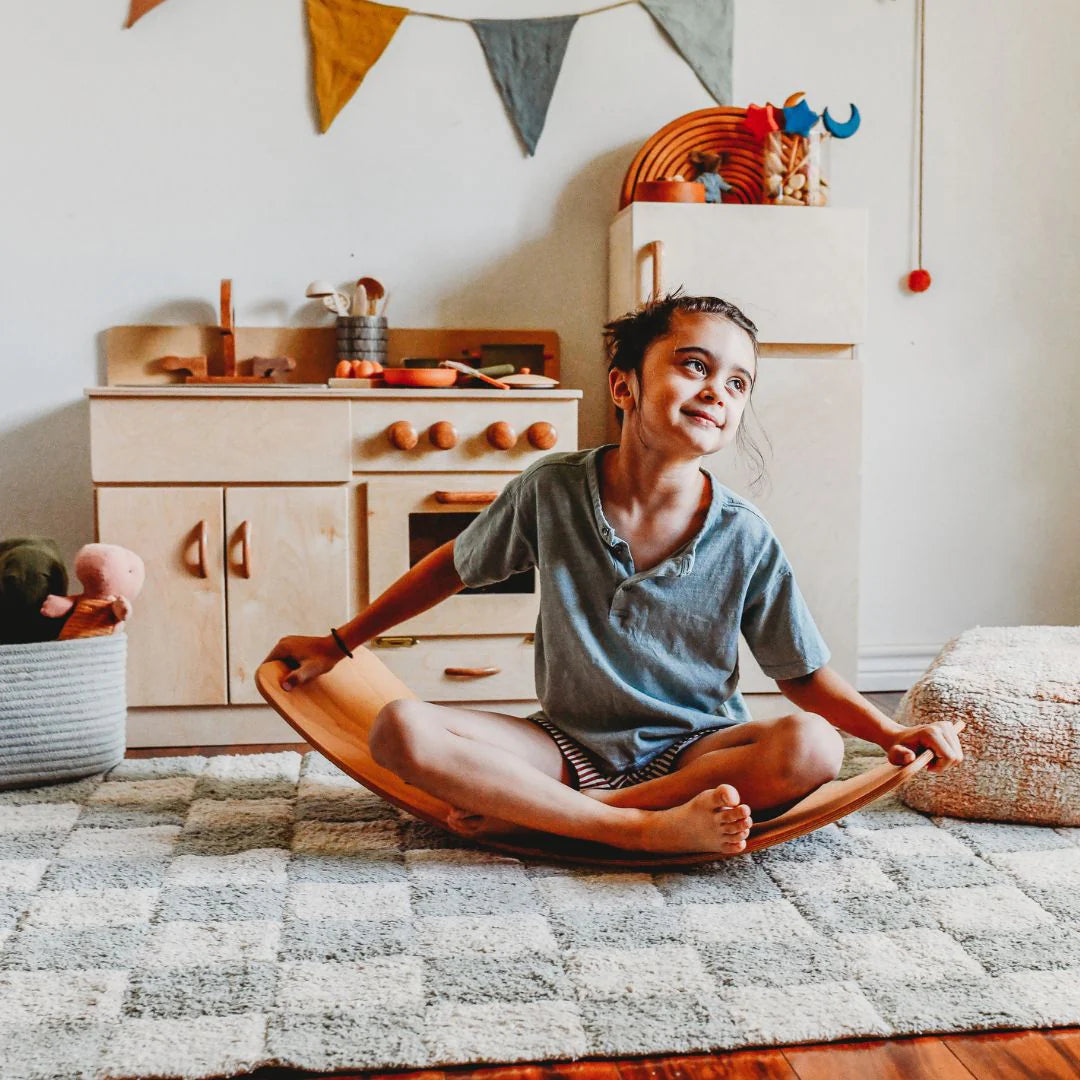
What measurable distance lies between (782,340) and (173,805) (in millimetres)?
1492

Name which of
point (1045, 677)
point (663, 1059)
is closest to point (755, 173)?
point (1045, 677)

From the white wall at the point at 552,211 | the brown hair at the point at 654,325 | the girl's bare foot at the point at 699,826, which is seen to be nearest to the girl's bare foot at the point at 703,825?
the girl's bare foot at the point at 699,826

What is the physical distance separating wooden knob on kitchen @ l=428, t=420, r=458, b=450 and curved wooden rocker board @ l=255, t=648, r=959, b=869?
1.90 feet

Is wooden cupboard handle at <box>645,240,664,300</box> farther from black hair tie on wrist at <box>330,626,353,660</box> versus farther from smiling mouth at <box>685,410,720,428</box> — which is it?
black hair tie on wrist at <box>330,626,353,660</box>

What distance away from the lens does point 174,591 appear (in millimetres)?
2289

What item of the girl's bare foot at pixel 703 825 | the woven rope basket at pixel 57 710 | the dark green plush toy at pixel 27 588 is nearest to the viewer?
the girl's bare foot at pixel 703 825

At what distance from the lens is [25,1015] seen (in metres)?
→ 1.14

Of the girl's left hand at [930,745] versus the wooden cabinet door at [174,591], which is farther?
the wooden cabinet door at [174,591]

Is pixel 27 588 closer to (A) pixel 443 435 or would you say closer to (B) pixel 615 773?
(A) pixel 443 435

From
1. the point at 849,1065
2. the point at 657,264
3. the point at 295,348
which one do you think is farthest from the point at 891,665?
the point at 849,1065

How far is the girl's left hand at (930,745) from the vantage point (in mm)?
1432

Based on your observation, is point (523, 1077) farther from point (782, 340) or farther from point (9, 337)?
point (9, 337)

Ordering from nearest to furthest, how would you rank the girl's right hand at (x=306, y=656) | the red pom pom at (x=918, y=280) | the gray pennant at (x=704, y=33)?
the girl's right hand at (x=306, y=656)
the gray pennant at (x=704, y=33)
the red pom pom at (x=918, y=280)

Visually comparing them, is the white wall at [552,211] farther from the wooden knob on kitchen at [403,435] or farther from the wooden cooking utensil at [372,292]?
the wooden knob on kitchen at [403,435]
